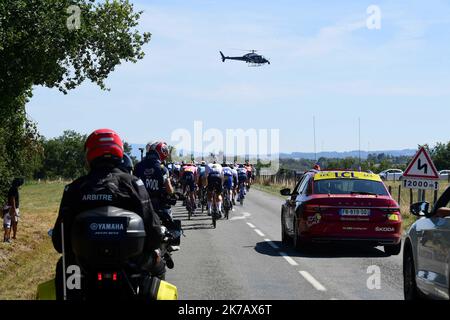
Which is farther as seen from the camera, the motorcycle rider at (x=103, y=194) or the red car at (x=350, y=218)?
the red car at (x=350, y=218)

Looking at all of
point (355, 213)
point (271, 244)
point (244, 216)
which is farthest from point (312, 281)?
point (244, 216)

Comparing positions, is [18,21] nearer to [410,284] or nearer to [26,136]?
[26,136]

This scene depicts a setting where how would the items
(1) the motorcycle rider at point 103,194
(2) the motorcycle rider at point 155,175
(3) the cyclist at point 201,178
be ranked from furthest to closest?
1. (3) the cyclist at point 201,178
2. (2) the motorcycle rider at point 155,175
3. (1) the motorcycle rider at point 103,194

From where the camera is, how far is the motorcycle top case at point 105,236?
4.90 m

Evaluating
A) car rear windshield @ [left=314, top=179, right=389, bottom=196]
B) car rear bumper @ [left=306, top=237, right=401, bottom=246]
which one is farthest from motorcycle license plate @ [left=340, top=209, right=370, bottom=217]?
car rear windshield @ [left=314, top=179, right=389, bottom=196]

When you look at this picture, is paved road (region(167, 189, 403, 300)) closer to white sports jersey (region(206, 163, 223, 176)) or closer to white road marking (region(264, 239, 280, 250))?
white road marking (region(264, 239, 280, 250))

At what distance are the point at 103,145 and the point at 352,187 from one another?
9756mm

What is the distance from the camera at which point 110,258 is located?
4.94 m

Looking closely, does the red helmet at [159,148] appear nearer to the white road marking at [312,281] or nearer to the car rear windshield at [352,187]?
the white road marking at [312,281]

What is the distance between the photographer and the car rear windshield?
14.3 meters

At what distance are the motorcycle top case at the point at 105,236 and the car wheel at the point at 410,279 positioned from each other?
14.4ft

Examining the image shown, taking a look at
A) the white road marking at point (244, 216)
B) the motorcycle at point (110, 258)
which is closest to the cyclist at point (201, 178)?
the white road marking at point (244, 216)
